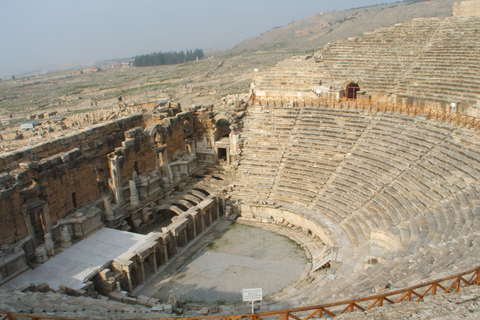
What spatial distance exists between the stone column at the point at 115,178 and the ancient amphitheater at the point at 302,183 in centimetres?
7

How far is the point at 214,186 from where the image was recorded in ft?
72.3

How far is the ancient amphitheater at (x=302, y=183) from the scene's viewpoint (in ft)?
39.8

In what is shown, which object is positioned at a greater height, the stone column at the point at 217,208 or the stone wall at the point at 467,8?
the stone wall at the point at 467,8

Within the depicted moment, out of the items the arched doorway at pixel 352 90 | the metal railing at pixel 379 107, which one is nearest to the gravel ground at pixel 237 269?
the metal railing at pixel 379 107

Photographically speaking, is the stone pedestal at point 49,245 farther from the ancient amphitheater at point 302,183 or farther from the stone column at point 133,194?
the stone column at point 133,194

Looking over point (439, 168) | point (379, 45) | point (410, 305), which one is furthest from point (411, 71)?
point (410, 305)

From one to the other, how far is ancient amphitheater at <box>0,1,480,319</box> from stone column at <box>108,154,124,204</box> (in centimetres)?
7

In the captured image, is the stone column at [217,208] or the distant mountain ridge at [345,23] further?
the distant mountain ridge at [345,23]

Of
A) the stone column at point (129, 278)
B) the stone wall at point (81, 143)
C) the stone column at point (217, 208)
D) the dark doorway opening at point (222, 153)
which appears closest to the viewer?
the stone column at point (129, 278)

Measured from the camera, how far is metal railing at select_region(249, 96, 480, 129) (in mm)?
18578

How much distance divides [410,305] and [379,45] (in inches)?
903

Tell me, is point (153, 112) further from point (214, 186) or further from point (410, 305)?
point (410, 305)

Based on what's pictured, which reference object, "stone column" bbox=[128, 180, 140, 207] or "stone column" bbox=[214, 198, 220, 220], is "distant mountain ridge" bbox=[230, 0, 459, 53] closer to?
"stone column" bbox=[214, 198, 220, 220]

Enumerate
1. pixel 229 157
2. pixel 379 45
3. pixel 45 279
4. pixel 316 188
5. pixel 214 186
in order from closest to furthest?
pixel 45 279, pixel 316 188, pixel 214 186, pixel 229 157, pixel 379 45
